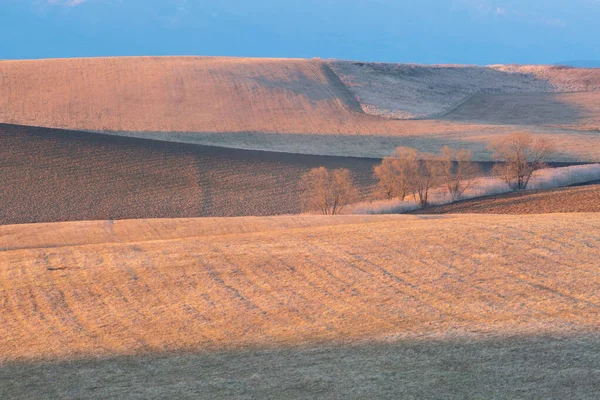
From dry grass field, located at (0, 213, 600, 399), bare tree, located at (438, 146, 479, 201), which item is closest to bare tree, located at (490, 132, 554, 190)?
bare tree, located at (438, 146, 479, 201)

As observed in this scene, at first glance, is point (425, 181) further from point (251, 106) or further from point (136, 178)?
point (251, 106)

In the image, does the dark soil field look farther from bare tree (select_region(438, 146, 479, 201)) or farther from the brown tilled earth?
the brown tilled earth

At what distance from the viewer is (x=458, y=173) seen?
41.0 m

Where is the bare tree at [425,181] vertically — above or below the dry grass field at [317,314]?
above

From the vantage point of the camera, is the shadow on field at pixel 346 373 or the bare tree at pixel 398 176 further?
the bare tree at pixel 398 176

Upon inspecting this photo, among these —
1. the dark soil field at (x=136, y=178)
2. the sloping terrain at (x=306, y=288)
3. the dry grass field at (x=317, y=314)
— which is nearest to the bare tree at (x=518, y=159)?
the dark soil field at (x=136, y=178)

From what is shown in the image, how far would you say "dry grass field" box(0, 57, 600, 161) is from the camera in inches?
2173

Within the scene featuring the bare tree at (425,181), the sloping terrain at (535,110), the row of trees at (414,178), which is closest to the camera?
the row of trees at (414,178)

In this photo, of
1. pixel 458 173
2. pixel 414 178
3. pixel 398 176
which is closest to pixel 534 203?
pixel 458 173

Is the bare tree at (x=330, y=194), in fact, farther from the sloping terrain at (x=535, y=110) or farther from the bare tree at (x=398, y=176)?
the sloping terrain at (x=535, y=110)

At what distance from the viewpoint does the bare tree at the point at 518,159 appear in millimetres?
42125

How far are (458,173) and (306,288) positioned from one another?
25.1m

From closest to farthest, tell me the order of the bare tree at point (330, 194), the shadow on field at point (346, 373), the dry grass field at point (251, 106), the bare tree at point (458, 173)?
the shadow on field at point (346, 373)
the bare tree at point (330, 194)
the bare tree at point (458, 173)
the dry grass field at point (251, 106)

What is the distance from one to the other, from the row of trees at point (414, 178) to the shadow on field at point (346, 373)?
2530cm
